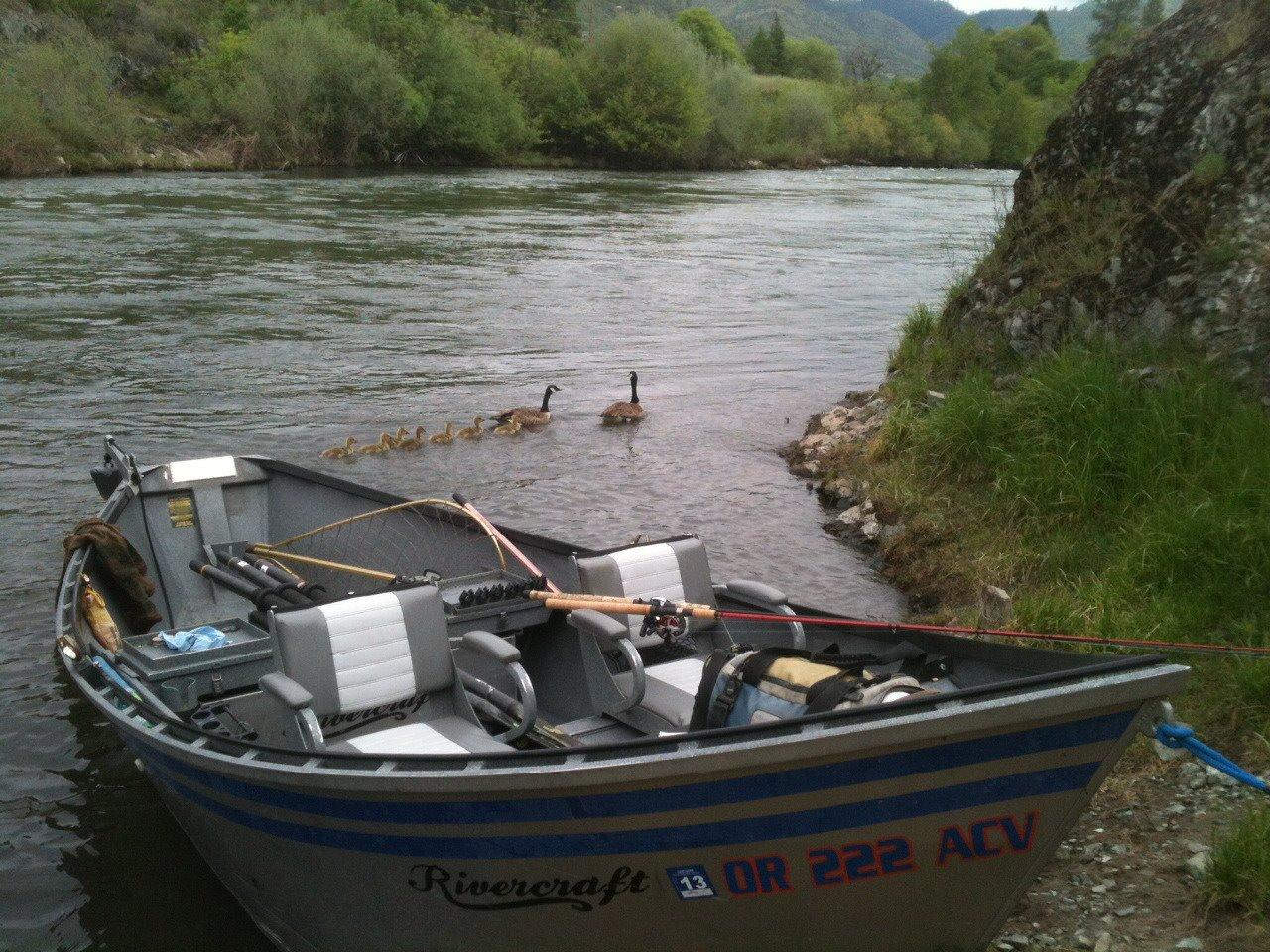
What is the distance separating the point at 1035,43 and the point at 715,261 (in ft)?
394

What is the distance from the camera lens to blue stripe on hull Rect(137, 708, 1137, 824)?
3660 mm

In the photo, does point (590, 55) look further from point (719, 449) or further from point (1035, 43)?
point (1035, 43)

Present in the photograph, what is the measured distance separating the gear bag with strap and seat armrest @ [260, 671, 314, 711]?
1.60 m

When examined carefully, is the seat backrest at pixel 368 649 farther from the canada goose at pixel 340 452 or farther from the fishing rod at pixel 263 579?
the canada goose at pixel 340 452

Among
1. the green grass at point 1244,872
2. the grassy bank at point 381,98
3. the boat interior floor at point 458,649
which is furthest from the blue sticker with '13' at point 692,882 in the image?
the grassy bank at point 381,98

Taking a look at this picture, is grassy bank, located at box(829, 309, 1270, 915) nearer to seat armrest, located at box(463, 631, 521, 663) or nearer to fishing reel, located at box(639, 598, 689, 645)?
fishing reel, located at box(639, 598, 689, 645)

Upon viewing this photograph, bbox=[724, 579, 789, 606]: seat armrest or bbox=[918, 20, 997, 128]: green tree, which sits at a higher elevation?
bbox=[918, 20, 997, 128]: green tree

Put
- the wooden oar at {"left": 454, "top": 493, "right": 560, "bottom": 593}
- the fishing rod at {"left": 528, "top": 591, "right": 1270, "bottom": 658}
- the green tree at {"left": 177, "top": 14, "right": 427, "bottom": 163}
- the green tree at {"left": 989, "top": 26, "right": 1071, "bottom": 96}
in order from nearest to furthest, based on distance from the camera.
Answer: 1. the fishing rod at {"left": 528, "top": 591, "right": 1270, "bottom": 658}
2. the wooden oar at {"left": 454, "top": 493, "right": 560, "bottom": 593}
3. the green tree at {"left": 177, "top": 14, "right": 427, "bottom": 163}
4. the green tree at {"left": 989, "top": 26, "right": 1071, "bottom": 96}

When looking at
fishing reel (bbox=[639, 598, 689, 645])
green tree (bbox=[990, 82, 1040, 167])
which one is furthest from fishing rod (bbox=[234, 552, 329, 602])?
green tree (bbox=[990, 82, 1040, 167])

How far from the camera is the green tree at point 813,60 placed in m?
136

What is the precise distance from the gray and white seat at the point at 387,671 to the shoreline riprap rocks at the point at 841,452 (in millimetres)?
5063

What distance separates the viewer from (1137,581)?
675 centimetres

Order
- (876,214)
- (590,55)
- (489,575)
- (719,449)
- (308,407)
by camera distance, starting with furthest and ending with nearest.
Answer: (590,55) → (876,214) → (308,407) → (719,449) → (489,575)

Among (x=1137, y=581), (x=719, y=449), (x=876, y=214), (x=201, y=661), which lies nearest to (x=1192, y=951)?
(x=1137, y=581)
